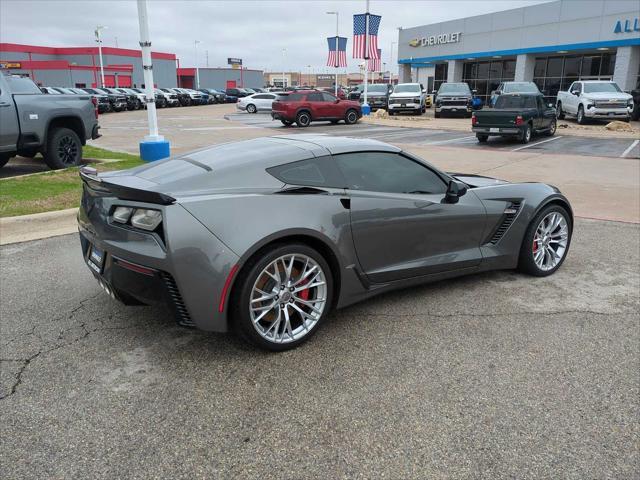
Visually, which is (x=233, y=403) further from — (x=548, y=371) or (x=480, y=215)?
(x=480, y=215)

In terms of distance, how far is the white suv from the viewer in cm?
3241

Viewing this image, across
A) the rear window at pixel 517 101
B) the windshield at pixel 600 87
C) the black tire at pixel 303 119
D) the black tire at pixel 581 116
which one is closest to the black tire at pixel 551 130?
the rear window at pixel 517 101

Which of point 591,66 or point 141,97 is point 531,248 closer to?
point 591,66

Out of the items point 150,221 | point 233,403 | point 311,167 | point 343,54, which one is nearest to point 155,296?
point 150,221

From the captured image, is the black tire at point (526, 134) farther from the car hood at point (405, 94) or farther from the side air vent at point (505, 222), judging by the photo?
the car hood at point (405, 94)

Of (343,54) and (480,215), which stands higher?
(343,54)

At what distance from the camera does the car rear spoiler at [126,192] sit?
3195 millimetres

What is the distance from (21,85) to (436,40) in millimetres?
43658

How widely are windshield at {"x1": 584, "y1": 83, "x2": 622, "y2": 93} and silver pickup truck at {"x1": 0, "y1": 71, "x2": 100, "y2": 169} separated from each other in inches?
881

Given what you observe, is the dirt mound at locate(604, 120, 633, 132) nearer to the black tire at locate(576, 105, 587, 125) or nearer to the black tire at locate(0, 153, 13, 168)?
the black tire at locate(576, 105, 587, 125)

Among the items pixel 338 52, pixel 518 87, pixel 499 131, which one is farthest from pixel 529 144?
pixel 338 52

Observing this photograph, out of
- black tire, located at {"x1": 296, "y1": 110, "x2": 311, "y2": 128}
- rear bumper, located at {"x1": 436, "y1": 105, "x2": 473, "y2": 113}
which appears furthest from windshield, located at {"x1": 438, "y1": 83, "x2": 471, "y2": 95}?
black tire, located at {"x1": 296, "y1": 110, "x2": 311, "y2": 128}

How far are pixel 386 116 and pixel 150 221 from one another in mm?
29409

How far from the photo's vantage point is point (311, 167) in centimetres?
379
